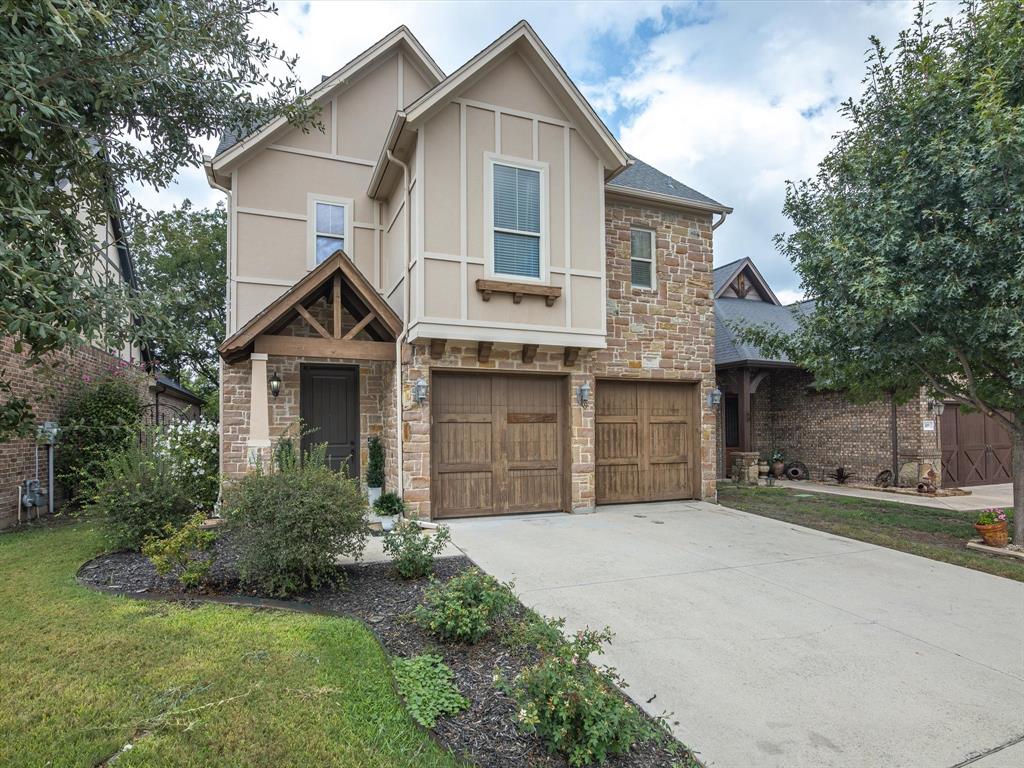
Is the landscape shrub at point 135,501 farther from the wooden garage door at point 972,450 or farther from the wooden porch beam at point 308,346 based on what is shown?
the wooden garage door at point 972,450

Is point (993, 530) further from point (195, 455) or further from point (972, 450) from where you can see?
point (195, 455)

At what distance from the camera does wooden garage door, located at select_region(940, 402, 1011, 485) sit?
1344cm

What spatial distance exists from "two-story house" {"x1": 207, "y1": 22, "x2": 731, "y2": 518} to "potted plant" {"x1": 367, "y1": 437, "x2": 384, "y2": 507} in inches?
12.0

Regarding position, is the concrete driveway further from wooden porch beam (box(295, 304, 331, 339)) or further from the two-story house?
wooden porch beam (box(295, 304, 331, 339))

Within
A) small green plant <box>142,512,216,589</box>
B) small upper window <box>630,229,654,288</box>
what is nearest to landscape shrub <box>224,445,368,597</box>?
small green plant <box>142,512,216,589</box>

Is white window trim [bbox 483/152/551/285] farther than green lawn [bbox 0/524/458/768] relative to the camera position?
Yes

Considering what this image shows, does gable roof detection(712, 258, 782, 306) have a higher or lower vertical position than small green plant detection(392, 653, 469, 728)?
higher

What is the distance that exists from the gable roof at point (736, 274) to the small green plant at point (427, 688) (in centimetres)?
1647

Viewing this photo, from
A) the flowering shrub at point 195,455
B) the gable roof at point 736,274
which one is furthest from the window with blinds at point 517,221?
the gable roof at point 736,274

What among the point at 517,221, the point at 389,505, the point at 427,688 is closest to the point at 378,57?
the point at 517,221

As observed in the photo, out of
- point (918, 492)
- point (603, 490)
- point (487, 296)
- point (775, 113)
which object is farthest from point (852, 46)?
point (918, 492)

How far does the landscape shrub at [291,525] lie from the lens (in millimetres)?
4637

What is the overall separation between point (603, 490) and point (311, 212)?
733 centimetres

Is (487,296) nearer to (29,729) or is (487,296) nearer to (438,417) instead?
(438,417)
